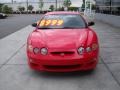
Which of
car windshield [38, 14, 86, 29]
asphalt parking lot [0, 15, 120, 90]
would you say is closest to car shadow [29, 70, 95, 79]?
asphalt parking lot [0, 15, 120, 90]

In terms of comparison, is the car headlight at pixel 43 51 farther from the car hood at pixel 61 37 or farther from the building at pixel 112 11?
the building at pixel 112 11

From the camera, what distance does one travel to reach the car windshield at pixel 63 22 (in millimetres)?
7523

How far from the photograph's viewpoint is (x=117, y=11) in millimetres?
19922

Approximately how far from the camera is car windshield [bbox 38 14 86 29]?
7.52 m

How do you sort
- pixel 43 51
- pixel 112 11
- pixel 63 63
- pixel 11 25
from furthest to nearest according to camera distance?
pixel 11 25
pixel 112 11
pixel 43 51
pixel 63 63

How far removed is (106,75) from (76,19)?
208 cm

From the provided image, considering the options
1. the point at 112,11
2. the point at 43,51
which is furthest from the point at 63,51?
the point at 112,11

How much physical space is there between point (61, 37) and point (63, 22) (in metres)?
1.19

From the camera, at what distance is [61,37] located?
6.58m

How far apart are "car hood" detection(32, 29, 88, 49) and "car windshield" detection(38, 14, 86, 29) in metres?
0.39

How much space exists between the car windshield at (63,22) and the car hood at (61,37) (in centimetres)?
39

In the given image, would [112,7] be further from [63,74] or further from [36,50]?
[36,50]

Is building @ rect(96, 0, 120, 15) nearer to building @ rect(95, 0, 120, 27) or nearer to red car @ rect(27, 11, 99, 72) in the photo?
building @ rect(95, 0, 120, 27)

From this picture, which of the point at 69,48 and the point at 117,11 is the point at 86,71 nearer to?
the point at 69,48
